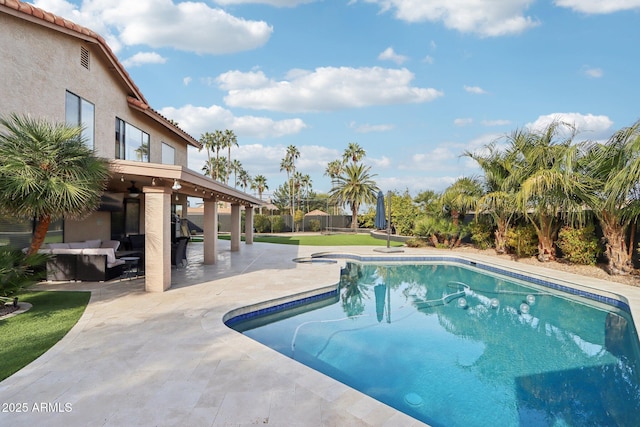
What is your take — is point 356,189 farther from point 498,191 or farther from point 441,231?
point 498,191

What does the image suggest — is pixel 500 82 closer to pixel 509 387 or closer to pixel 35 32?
pixel 509 387

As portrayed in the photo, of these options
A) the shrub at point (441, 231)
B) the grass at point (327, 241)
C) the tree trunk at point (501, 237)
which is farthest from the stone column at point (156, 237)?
the shrub at point (441, 231)

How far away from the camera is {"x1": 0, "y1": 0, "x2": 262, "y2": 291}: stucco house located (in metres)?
8.59

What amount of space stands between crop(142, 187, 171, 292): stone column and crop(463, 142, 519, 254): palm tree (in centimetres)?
1325

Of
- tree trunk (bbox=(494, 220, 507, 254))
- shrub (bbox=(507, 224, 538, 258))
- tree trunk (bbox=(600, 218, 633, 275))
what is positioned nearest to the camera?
tree trunk (bbox=(600, 218, 633, 275))

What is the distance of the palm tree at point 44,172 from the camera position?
6668 mm

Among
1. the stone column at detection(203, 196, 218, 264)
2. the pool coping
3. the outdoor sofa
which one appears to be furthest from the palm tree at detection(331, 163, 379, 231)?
the outdoor sofa

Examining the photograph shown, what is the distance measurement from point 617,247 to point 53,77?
18403 mm

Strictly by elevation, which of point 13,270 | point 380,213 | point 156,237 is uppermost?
point 380,213

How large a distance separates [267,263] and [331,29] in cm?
1268

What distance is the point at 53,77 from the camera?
390 inches

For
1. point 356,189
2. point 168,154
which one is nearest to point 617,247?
point 168,154

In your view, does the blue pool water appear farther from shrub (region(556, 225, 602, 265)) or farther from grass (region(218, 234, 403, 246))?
grass (region(218, 234, 403, 246))

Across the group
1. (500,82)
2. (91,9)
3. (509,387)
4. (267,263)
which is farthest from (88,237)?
(500,82)
